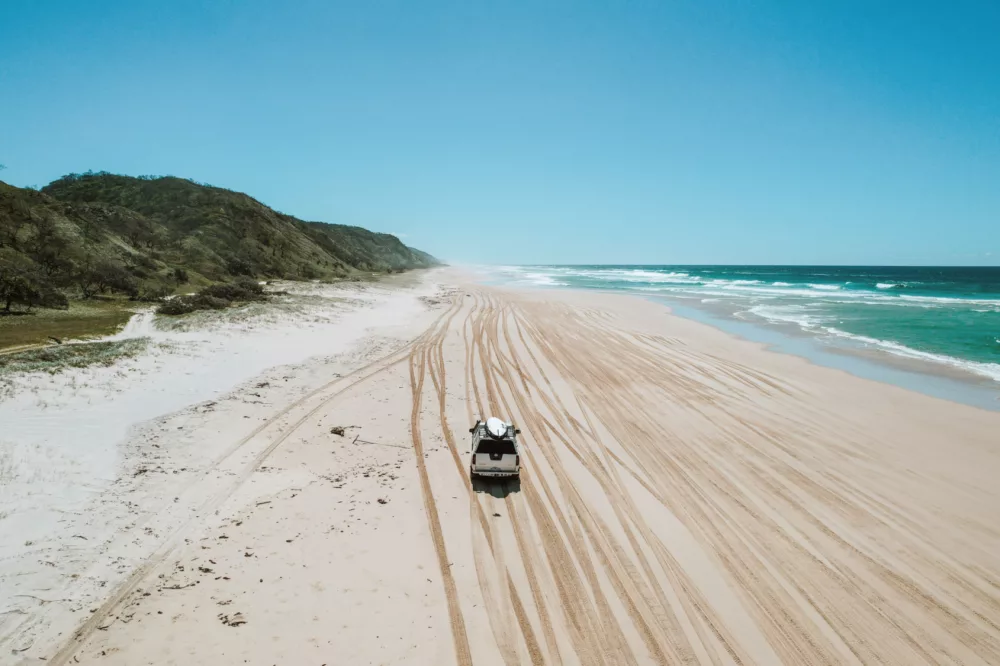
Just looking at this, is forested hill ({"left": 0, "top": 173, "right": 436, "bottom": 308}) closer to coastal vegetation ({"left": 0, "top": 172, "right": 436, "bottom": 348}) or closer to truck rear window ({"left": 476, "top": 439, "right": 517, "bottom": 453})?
coastal vegetation ({"left": 0, "top": 172, "right": 436, "bottom": 348})

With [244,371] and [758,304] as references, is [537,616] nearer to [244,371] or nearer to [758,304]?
[244,371]

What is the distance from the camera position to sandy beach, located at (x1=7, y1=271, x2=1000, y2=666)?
22.1ft

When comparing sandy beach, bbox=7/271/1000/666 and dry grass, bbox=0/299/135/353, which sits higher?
dry grass, bbox=0/299/135/353

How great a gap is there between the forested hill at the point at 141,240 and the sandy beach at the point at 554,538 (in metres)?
21.6

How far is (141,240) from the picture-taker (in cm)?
4381

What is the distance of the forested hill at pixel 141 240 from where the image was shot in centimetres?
2819

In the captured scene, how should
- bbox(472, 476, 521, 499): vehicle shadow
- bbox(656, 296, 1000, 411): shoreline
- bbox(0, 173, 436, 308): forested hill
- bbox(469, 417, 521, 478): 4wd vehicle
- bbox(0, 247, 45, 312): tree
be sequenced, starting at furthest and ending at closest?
1. bbox(0, 173, 436, 308): forested hill
2. bbox(0, 247, 45, 312): tree
3. bbox(656, 296, 1000, 411): shoreline
4. bbox(469, 417, 521, 478): 4wd vehicle
5. bbox(472, 476, 521, 499): vehicle shadow

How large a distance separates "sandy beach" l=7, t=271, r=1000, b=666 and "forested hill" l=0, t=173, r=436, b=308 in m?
21.6

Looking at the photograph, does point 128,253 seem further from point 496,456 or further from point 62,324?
point 496,456

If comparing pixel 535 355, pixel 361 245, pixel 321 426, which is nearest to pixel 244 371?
pixel 321 426

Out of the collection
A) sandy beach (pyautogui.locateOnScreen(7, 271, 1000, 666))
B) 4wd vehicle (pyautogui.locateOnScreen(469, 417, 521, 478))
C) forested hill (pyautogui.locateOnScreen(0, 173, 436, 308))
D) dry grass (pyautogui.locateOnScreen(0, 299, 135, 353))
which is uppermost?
forested hill (pyautogui.locateOnScreen(0, 173, 436, 308))

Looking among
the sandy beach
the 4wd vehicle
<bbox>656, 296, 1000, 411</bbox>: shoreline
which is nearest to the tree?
the sandy beach

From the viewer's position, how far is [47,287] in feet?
75.7

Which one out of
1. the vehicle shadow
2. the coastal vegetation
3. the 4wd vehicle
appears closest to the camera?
the vehicle shadow
